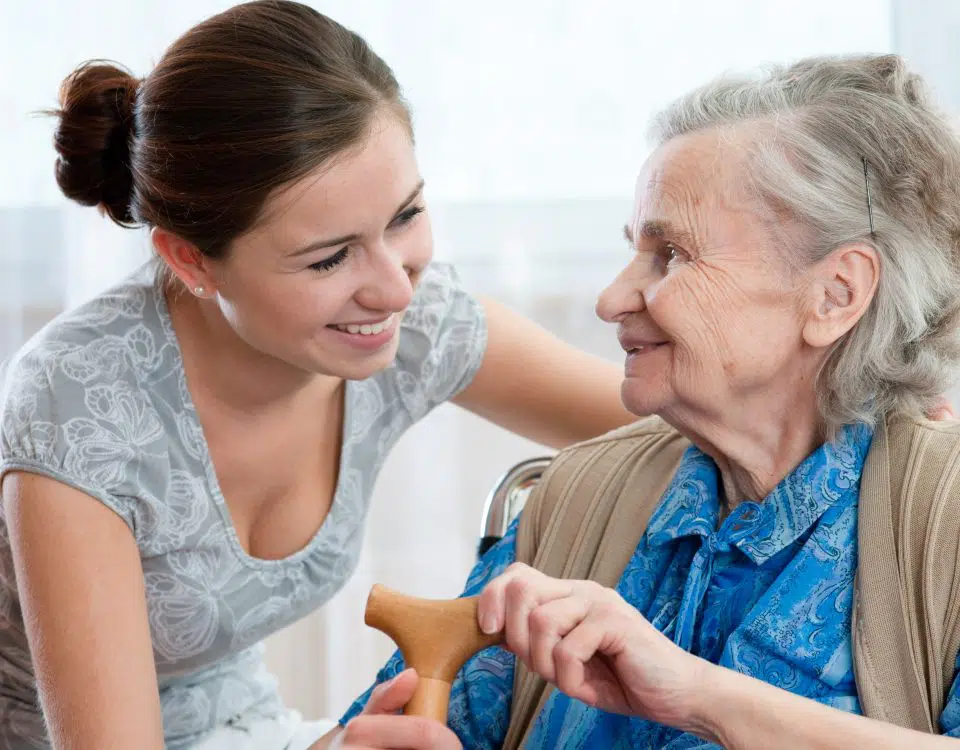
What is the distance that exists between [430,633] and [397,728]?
9 centimetres

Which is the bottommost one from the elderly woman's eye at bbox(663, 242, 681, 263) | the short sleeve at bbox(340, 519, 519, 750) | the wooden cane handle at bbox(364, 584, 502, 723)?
the short sleeve at bbox(340, 519, 519, 750)

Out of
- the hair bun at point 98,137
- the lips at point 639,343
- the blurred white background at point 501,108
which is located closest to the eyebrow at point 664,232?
the lips at point 639,343

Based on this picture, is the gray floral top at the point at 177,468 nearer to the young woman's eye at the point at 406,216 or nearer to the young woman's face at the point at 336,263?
the young woman's face at the point at 336,263

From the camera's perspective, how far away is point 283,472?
5.44 ft

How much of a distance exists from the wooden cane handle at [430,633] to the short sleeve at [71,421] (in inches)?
17.6

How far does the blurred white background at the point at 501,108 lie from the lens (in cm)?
250

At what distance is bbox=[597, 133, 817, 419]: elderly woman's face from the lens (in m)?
1.25

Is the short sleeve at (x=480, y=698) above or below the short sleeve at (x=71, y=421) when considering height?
below

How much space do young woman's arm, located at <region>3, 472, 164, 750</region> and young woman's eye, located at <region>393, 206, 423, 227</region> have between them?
47 cm

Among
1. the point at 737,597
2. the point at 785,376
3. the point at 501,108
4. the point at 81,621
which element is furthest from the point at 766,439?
the point at 501,108

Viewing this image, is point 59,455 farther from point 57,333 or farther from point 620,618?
point 620,618

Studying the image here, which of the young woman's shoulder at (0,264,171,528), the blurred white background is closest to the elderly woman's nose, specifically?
the young woman's shoulder at (0,264,171,528)

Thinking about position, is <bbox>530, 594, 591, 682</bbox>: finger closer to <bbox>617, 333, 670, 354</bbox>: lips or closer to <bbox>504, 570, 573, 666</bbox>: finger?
<bbox>504, 570, 573, 666</bbox>: finger

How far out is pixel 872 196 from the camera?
48.3 inches
